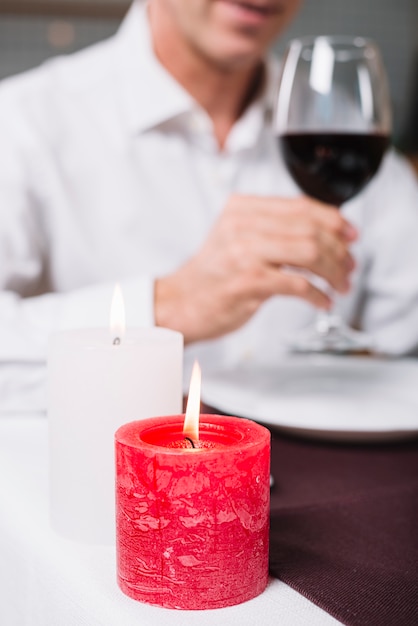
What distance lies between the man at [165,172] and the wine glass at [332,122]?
0.17 m

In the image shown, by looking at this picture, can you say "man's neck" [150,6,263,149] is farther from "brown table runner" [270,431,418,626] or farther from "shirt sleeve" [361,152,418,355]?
"brown table runner" [270,431,418,626]

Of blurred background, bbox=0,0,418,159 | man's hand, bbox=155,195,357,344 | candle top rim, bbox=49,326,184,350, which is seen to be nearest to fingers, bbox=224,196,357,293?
man's hand, bbox=155,195,357,344

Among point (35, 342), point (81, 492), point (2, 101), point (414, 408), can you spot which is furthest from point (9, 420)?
point (2, 101)

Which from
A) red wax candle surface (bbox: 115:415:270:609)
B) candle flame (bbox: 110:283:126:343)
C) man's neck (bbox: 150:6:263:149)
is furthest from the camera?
man's neck (bbox: 150:6:263:149)

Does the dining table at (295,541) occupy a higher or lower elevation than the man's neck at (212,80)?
lower

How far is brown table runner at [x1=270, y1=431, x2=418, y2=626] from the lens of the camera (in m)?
0.42

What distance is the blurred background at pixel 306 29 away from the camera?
3.04 meters

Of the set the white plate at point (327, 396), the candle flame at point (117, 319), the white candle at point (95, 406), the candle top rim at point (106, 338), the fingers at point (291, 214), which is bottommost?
the white plate at point (327, 396)

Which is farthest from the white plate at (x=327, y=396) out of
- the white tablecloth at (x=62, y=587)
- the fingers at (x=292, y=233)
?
the white tablecloth at (x=62, y=587)

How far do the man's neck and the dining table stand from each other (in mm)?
815

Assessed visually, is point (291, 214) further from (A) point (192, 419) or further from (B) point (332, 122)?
(A) point (192, 419)

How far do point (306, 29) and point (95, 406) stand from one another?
10.7 ft

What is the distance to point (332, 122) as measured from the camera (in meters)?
0.96

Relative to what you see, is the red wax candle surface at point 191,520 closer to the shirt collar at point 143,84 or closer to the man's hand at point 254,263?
the man's hand at point 254,263
